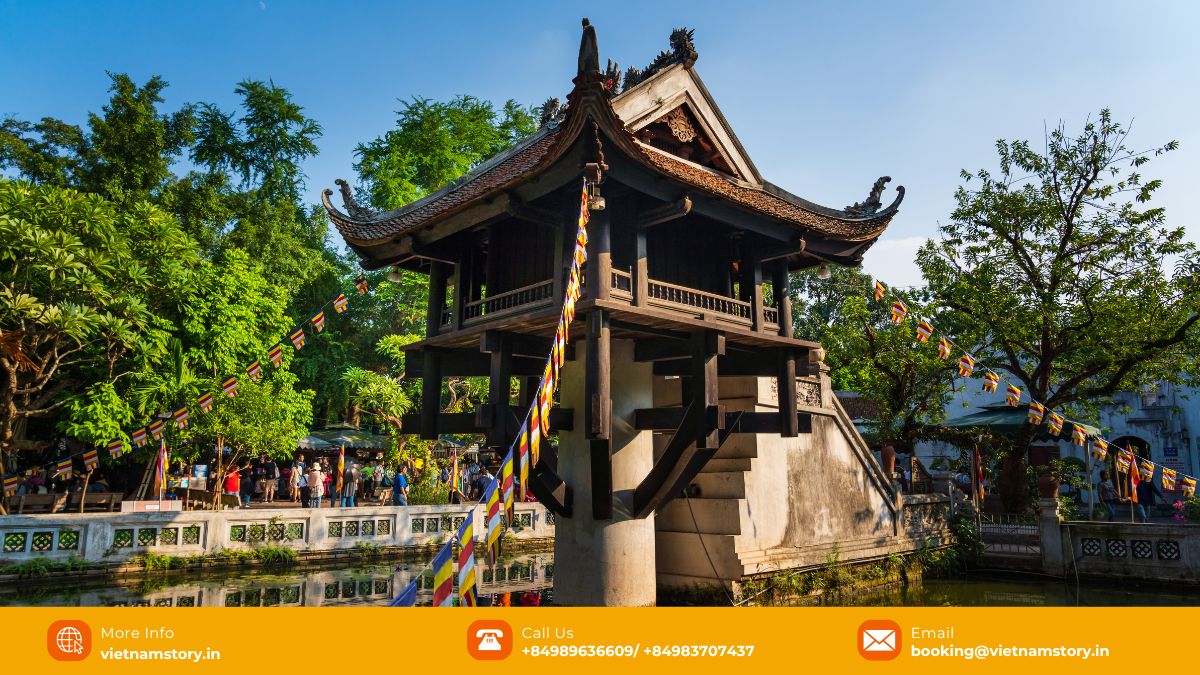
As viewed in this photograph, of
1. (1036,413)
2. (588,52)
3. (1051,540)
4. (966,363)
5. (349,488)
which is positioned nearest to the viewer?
(588,52)

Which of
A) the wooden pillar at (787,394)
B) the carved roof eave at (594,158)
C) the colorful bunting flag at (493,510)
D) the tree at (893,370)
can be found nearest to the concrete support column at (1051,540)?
the tree at (893,370)

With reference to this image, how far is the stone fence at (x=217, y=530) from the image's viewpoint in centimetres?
1452

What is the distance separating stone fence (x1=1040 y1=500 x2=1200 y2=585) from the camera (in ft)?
47.6

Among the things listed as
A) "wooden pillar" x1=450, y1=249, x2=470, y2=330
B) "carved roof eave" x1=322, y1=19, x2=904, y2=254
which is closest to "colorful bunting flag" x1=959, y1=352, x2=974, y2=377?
"carved roof eave" x1=322, y1=19, x2=904, y2=254

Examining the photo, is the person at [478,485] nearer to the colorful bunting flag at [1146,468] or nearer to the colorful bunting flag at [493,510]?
the colorful bunting flag at [1146,468]

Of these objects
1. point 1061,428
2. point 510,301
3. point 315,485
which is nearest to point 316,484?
point 315,485

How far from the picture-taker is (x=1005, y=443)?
1958cm

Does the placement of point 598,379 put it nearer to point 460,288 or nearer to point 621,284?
point 621,284

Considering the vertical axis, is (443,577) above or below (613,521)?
above

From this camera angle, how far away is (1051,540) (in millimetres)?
15781

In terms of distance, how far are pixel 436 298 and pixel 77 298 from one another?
10.1m

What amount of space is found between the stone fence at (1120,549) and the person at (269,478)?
21.4 metres
